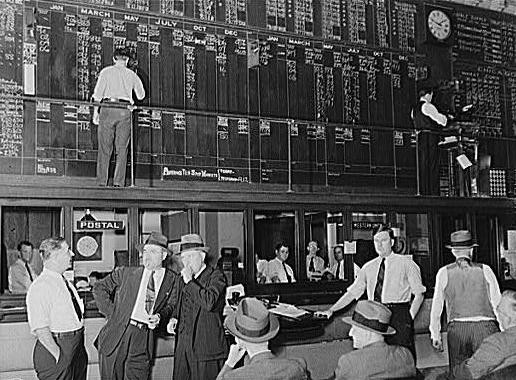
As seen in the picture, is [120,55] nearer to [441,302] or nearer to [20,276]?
[20,276]

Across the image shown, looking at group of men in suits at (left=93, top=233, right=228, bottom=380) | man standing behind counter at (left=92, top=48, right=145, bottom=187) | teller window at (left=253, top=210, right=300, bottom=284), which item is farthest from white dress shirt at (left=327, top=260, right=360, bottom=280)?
group of men in suits at (left=93, top=233, right=228, bottom=380)

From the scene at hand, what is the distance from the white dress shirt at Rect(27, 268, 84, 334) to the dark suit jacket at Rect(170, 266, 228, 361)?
0.94m

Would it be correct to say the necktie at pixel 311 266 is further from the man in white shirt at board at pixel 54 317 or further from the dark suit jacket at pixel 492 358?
the dark suit jacket at pixel 492 358

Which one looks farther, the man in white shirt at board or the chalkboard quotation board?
the chalkboard quotation board

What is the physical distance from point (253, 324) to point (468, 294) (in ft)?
10.5

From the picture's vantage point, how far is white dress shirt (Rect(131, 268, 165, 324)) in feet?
21.0

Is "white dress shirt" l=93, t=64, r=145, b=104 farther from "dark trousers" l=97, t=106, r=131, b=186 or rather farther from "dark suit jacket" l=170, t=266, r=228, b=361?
"dark suit jacket" l=170, t=266, r=228, b=361

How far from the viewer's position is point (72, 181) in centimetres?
846

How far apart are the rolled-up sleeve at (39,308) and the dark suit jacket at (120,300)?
29.3 inches

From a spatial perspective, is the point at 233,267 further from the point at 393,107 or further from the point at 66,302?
the point at 393,107

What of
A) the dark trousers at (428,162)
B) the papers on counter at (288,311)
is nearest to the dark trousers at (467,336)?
the papers on counter at (288,311)

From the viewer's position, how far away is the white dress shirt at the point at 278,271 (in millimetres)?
8914

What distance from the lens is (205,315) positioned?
6.20 metres

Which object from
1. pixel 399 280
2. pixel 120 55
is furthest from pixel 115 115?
pixel 399 280
